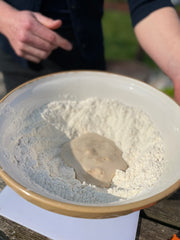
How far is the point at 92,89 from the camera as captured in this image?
2.77 ft

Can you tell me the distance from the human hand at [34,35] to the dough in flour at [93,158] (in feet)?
1.13

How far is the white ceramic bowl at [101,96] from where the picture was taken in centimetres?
49

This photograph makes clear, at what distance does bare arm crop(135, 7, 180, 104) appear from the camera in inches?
35.5

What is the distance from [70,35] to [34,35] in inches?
12.6

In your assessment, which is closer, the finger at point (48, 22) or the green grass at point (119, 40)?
the finger at point (48, 22)

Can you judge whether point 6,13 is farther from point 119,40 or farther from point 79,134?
point 119,40

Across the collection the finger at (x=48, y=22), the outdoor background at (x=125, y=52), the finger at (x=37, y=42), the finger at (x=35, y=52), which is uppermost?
the finger at (x=48, y=22)

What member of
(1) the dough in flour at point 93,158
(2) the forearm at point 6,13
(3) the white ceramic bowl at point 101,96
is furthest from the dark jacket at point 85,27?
(1) the dough in flour at point 93,158

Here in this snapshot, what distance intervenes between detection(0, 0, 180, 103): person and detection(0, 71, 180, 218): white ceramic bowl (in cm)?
15

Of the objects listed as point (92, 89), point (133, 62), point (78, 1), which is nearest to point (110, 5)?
point (133, 62)

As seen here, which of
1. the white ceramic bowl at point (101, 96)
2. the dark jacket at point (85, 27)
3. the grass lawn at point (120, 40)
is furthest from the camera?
the grass lawn at point (120, 40)

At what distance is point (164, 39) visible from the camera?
0.94 m

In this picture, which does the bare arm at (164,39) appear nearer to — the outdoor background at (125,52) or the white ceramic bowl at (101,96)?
the white ceramic bowl at (101,96)

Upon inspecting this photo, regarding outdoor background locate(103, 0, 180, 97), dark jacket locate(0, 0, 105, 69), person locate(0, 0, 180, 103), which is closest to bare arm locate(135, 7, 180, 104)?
person locate(0, 0, 180, 103)
